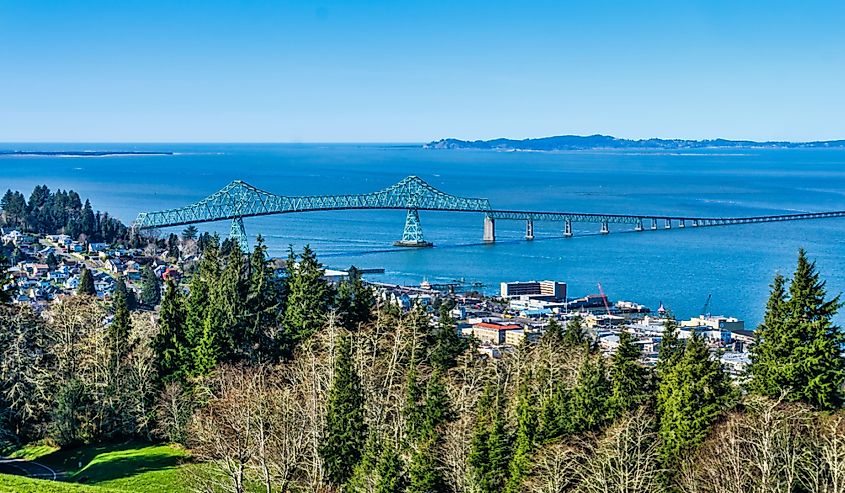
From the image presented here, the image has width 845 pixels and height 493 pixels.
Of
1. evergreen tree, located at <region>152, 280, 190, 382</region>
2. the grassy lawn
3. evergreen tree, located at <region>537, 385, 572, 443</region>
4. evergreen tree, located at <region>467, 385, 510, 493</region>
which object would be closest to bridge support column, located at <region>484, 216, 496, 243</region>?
evergreen tree, located at <region>152, 280, 190, 382</region>

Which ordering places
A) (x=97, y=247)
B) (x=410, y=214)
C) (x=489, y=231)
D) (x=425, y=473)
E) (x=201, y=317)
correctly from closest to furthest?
(x=425, y=473) < (x=201, y=317) < (x=97, y=247) < (x=489, y=231) < (x=410, y=214)

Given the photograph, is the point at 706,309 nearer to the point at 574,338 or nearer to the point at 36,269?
the point at 574,338

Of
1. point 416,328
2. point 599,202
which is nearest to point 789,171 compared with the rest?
point 599,202

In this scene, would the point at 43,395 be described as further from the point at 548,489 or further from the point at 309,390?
the point at 548,489

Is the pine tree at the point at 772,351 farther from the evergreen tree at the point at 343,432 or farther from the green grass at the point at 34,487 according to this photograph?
the green grass at the point at 34,487

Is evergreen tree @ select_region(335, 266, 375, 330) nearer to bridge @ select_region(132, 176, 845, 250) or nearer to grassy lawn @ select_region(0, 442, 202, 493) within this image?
grassy lawn @ select_region(0, 442, 202, 493)

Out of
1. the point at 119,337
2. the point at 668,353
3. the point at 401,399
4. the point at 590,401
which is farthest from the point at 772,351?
the point at 119,337
